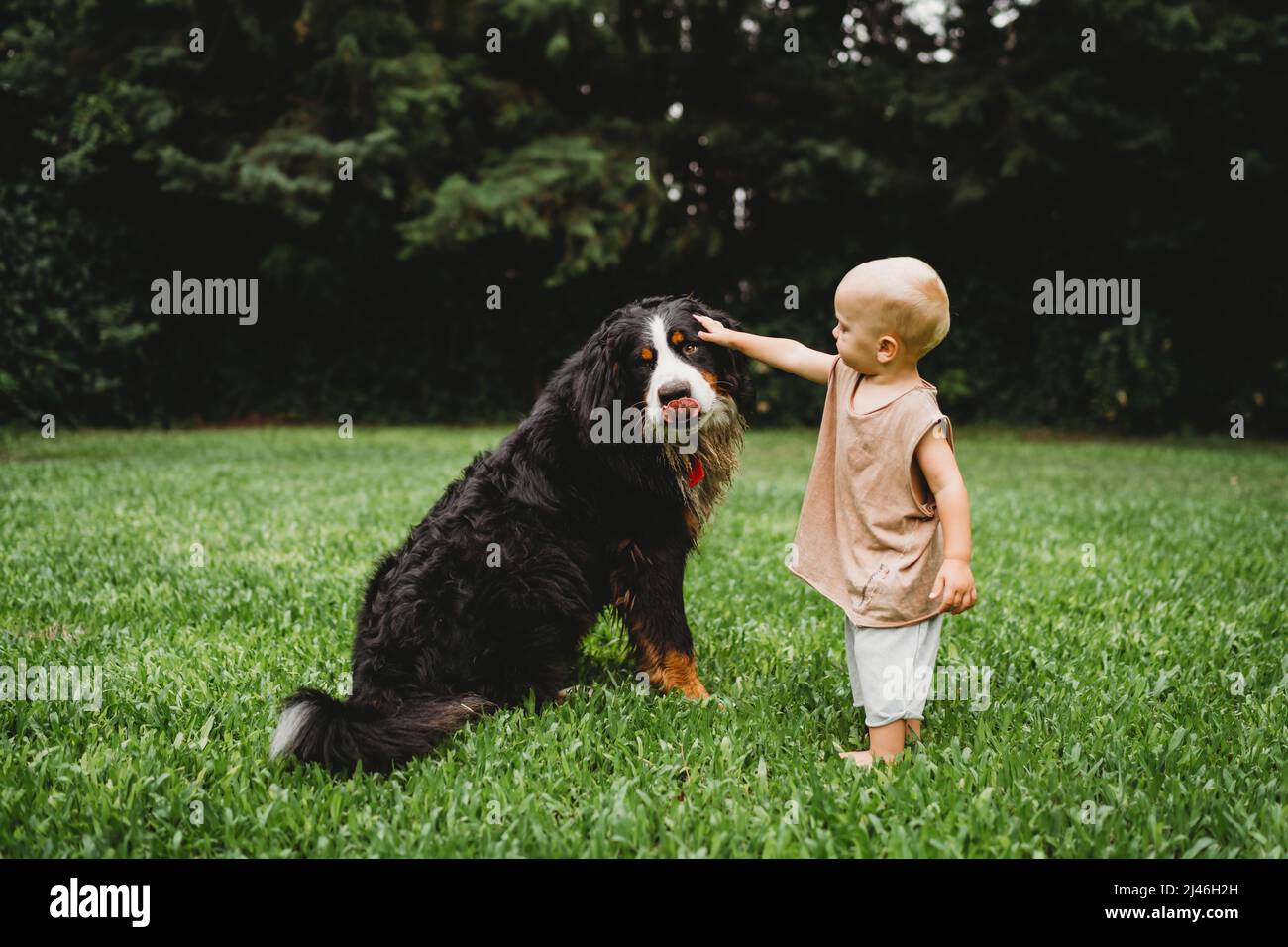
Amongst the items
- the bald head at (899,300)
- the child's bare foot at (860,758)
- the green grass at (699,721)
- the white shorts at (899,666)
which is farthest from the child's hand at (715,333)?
the child's bare foot at (860,758)

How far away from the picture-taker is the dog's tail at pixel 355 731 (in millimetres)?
2461

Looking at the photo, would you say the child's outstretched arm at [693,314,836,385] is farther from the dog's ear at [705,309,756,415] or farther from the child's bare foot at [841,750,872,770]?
the child's bare foot at [841,750,872,770]

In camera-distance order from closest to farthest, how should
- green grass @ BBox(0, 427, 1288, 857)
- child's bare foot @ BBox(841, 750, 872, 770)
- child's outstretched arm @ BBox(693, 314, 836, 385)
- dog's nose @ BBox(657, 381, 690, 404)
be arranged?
green grass @ BBox(0, 427, 1288, 857) → child's bare foot @ BBox(841, 750, 872, 770) → child's outstretched arm @ BBox(693, 314, 836, 385) → dog's nose @ BBox(657, 381, 690, 404)

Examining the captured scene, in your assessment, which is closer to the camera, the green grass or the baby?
the green grass

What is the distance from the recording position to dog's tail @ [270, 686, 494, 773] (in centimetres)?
246

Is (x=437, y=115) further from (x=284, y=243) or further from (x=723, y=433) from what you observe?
(x=723, y=433)

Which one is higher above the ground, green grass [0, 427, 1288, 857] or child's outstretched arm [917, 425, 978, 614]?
child's outstretched arm [917, 425, 978, 614]

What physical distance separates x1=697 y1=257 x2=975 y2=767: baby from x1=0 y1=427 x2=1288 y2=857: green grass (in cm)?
31

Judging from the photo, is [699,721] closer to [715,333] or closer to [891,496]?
[891,496]

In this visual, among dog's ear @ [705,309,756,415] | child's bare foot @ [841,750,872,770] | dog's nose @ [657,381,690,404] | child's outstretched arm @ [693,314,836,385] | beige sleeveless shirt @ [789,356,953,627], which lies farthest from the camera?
dog's ear @ [705,309,756,415]

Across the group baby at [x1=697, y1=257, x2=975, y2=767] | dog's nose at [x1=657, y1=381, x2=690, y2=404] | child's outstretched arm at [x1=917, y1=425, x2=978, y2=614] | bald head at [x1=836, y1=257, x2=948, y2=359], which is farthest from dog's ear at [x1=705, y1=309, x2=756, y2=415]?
child's outstretched arm at [x1=917, y1=425, x2=978, y2=614]

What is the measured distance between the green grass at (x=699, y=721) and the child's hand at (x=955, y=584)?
1.58 ft
